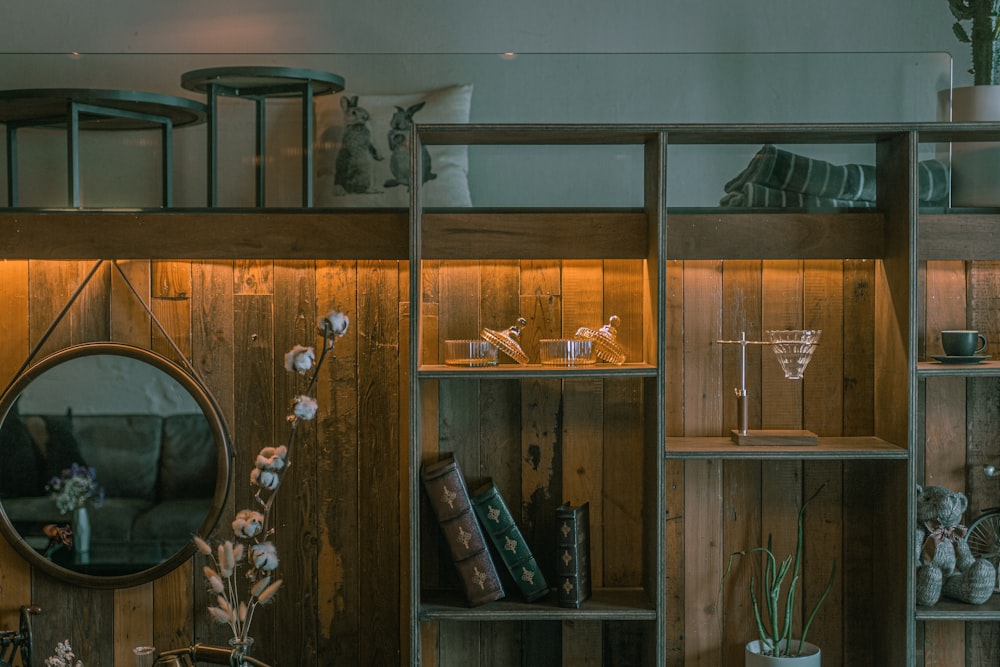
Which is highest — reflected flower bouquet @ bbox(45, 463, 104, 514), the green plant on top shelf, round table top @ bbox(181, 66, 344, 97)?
the green plant on top shelf

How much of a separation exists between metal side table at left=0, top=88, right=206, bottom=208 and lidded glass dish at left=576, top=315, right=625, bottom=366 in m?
1.19

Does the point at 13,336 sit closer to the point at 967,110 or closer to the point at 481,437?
the point at 481,437

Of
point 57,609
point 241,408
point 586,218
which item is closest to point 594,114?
point 586,218

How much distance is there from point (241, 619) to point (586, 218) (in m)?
1.38

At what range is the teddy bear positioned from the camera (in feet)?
8.30

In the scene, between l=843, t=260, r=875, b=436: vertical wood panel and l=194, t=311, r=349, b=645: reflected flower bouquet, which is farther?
l=843, t=260, r=875, b=436: vertical wood panel

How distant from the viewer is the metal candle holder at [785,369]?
2.54m

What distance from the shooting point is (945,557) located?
2592 mm

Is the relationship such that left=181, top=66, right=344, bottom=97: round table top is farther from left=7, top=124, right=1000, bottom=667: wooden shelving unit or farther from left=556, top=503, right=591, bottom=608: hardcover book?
left=556, top=503, right=591, bottom=608: hardcover book

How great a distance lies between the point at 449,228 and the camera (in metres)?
2.59

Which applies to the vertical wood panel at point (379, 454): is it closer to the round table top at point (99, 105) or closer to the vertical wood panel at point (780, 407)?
the round table top at point (99, 105)

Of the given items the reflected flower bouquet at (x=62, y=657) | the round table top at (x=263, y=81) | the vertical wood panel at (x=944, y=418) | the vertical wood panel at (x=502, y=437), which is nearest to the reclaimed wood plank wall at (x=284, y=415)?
the reflected flower bouquet at (x=62, y=657)

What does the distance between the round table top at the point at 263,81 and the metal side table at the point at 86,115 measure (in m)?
0.07

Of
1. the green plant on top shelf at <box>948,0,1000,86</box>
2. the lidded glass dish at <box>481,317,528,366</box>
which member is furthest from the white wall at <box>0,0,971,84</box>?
the lidded glass dish at <box>481,317,528,366</box>
